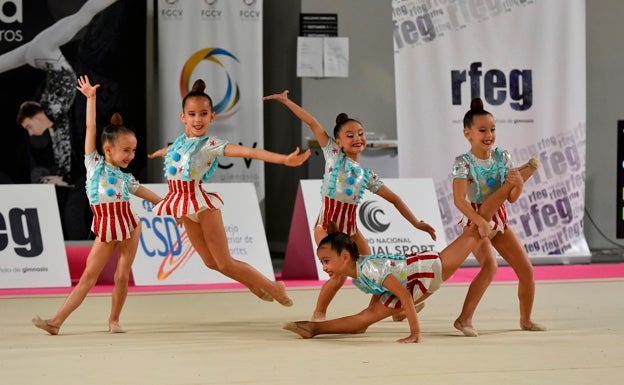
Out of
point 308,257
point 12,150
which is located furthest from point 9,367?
point 12,150

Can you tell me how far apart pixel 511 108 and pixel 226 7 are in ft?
10.9

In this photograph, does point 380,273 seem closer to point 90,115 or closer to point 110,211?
point 110,211

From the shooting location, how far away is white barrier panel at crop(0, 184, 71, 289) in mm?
9227

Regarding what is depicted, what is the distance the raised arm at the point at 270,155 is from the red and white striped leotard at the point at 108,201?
72cm

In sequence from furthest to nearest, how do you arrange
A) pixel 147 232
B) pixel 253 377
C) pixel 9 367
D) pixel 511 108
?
pixel 511 108 → pixel 147 232 → pixel 9 367 → pixel 253 377

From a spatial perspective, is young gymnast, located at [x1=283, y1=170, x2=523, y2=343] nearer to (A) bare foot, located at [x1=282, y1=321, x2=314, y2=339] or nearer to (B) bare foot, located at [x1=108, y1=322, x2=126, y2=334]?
(A) bare foot, located at [x1=282, y1=321, x2=314, y2=339]

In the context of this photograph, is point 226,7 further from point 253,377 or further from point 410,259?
point 253,377

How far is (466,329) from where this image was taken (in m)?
5.96

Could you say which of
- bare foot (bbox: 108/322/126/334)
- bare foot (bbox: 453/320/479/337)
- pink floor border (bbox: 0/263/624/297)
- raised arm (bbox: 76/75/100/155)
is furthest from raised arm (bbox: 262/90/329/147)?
pink floor border (bbox: 0/263/624/297)

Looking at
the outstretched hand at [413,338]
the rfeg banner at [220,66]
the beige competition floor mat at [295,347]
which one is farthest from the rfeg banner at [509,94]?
the outstretched hand at [413,338]

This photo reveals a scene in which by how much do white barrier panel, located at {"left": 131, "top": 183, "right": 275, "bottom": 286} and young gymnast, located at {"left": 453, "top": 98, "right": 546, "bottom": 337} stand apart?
3.66m

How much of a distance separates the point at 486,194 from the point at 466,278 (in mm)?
3949

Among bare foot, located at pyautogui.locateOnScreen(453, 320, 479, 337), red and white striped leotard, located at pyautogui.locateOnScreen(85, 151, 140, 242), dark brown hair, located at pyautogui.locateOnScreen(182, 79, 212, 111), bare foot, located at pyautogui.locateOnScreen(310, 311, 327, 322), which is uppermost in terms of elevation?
dark brown hair, located at pyautogui.locateOnScreen(182, 79, 212, 111)

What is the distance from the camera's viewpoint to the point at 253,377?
454 centimetres
